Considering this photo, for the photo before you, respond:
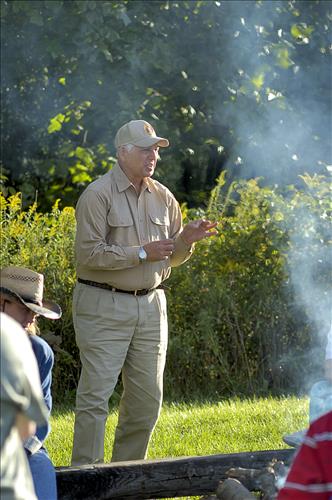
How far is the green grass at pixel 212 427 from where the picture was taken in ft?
22.7

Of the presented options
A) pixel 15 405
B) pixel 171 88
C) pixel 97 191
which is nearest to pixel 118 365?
pixel 97 191

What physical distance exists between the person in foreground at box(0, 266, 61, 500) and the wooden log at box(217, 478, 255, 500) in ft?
2.96

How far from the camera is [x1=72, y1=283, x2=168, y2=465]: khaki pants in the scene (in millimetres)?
6184

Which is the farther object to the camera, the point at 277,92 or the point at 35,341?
the point at 277,92

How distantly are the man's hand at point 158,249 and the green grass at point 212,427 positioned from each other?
138 cm

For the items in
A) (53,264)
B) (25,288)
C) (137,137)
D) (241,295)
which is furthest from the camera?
(241,295)

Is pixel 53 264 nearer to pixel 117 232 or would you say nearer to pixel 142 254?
pixel 117 232

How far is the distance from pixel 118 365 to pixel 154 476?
0.85m

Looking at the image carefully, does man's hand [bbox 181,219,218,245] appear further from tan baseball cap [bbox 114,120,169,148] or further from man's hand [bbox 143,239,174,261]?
tan baseball cap [bbox 114,120,169,148]

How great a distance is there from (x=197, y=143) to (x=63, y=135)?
1.70 m

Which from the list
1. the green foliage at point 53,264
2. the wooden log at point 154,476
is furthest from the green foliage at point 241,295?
the wooden log at point 154,476

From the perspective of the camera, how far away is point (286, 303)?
915cm

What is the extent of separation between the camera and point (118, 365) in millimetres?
6227

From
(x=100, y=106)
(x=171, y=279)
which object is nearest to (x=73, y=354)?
(x=171, y=279)
